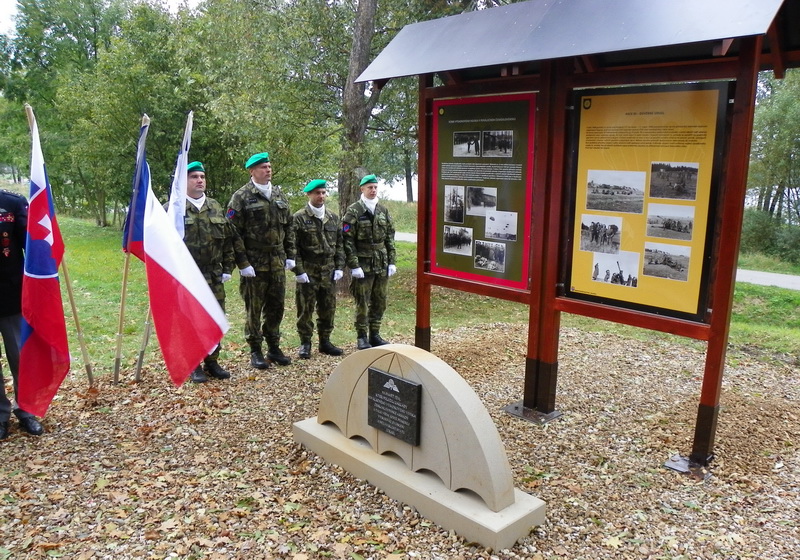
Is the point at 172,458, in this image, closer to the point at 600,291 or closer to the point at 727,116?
the point at 600,291

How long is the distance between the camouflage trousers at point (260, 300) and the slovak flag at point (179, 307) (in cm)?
186

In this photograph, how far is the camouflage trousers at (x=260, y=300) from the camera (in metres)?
6.32

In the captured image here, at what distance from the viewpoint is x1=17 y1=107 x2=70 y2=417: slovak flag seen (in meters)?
4.36

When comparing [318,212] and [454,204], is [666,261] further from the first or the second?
[318,212]

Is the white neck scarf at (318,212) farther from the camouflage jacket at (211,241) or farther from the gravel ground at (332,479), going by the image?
the gravel ground at (332,479)

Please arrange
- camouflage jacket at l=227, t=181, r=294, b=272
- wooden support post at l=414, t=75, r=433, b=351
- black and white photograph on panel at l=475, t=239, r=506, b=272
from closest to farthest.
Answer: black and white photograph on panel at l=475, t=239, r=506, b=272
wooden support post at l=414, t=75, r=433, b=351
camouflage jacket at l=227, t=181, r=294, b=272

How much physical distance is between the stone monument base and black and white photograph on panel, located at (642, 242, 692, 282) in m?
1.81

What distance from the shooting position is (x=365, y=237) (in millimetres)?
7016

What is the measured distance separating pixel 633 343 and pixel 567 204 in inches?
147

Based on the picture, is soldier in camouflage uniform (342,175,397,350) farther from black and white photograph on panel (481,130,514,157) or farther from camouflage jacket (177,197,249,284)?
black and white photograph on panel (481,130,514,157)

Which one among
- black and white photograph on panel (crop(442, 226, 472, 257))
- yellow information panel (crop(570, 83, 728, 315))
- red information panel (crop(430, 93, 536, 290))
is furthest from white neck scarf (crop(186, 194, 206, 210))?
yellow information panel (crop(570, 83, 728, 315))

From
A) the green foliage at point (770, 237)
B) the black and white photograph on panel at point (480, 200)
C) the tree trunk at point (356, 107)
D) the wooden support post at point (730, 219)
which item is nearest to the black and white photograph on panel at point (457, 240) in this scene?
the black and white photograph on panel at point (480, 200)

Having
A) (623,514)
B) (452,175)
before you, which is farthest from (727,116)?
(623,514)

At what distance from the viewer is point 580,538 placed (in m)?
3.34
